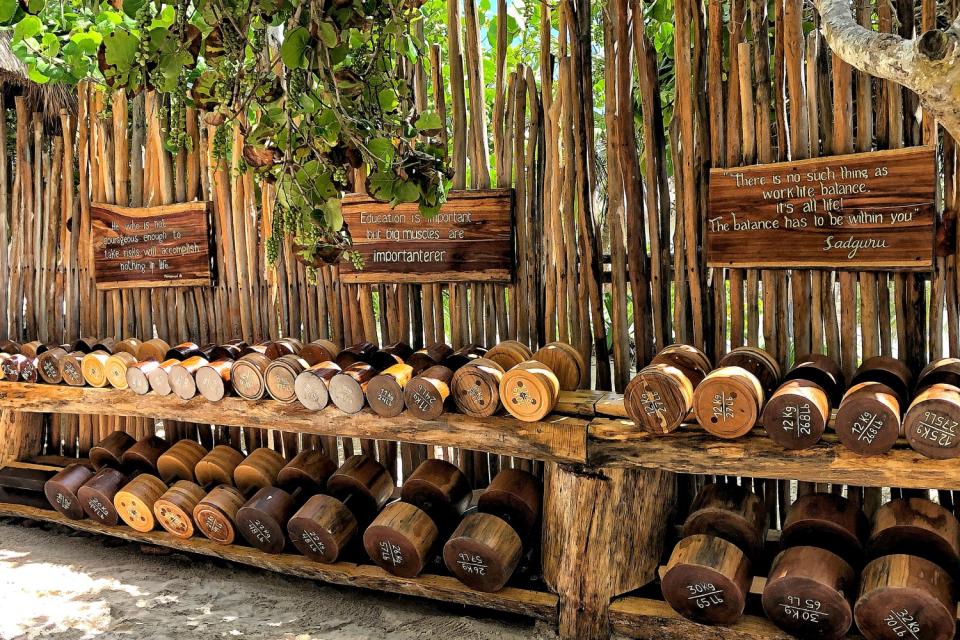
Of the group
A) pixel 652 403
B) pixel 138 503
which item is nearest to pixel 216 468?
pixel 138 503

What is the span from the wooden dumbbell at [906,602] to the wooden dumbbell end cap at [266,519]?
2.02 metres

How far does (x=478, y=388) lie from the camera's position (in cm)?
244

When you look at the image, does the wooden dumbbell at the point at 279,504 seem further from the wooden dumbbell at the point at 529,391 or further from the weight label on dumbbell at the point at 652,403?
the weight label on dumbbell at the point at 652,403

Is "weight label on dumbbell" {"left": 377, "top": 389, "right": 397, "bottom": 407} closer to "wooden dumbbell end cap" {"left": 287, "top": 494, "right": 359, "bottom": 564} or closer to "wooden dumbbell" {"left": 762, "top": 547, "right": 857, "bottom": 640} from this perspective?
"wooden dumbbell end cap" {"left": 287, "top": 494, "right": 359, "bottom": 564}

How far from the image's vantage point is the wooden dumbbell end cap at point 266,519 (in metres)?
2.83

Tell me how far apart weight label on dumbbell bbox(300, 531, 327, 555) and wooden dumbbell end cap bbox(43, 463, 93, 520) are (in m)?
1.24

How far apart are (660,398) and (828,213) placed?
0.86 metres

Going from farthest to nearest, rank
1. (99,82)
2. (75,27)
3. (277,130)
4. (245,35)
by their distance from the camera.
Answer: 1. (99,82)
2. (75,27)
3. (277,130)
4. (245,35)

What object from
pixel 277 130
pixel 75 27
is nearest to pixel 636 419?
pixel 277 130

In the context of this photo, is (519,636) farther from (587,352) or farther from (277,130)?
(277,130)

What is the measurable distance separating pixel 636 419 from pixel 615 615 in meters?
0.69

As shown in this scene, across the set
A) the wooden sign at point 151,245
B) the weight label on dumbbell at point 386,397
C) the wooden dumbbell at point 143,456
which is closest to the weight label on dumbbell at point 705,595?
Result: the weight label on dumbbell at point 386,397

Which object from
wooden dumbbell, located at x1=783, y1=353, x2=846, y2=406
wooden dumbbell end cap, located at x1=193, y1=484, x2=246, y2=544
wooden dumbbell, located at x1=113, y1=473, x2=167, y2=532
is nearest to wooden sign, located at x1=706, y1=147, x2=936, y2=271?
wooden dumbbell, located at x1=783, y1=353, x2=846, y2=406

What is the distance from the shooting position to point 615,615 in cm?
240
